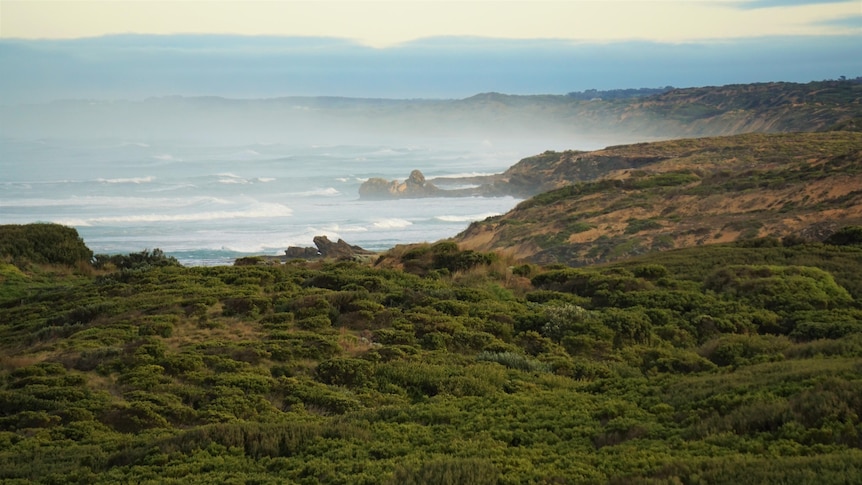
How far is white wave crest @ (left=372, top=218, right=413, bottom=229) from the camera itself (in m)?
60.4

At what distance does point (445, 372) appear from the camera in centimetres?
1224

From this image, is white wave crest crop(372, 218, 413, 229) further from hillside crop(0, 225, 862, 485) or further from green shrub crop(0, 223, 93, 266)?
hillside crop(0, 225, 862, 485)

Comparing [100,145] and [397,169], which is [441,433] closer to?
[397,169]

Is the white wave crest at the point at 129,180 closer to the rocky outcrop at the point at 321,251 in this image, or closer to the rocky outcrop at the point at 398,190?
the rocky outcrop at the point at 398,190

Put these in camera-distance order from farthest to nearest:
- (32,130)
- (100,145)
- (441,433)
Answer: (32,130), (100,145), (441,433)

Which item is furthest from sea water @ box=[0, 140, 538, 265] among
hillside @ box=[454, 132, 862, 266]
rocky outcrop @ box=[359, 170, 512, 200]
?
hillside @ box=[454, 132, 862, 266]

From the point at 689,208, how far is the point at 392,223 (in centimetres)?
2825

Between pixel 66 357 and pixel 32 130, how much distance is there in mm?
161967

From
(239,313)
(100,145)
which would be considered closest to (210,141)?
(100,145)

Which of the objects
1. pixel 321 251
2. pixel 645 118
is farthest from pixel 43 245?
pixel 645 118

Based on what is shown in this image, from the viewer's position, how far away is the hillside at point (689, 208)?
30.7 m

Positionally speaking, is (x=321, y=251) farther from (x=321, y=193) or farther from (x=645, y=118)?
(x=645, y=118)

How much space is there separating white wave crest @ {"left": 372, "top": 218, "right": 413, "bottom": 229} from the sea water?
72mm

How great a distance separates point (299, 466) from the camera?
322 inches
